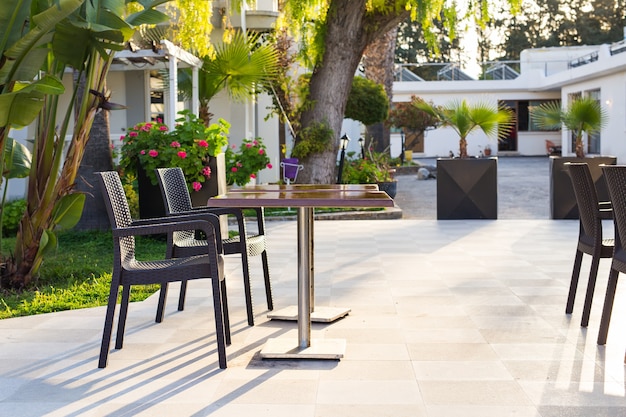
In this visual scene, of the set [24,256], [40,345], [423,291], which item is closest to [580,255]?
[423,291]

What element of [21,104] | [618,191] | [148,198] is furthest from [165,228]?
[148,198]

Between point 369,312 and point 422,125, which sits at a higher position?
point 422,125

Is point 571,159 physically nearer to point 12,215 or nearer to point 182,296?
point 12,215

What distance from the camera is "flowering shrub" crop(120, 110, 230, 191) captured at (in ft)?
33.3

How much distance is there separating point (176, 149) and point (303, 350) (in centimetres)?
555

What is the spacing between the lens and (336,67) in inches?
590

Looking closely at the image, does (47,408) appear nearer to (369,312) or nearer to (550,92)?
(369,312)

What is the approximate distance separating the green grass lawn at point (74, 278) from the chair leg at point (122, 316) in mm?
1537

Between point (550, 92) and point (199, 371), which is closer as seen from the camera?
point (199, 371)

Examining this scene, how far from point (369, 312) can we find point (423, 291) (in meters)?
0.96

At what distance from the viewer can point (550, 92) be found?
129ft

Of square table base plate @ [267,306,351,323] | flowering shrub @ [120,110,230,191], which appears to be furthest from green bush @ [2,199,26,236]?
Answer: square table base plate @ [267,306,351,323]

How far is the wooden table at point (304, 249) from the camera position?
474cm

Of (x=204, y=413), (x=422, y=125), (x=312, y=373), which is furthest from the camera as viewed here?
(x=422, y=125)
